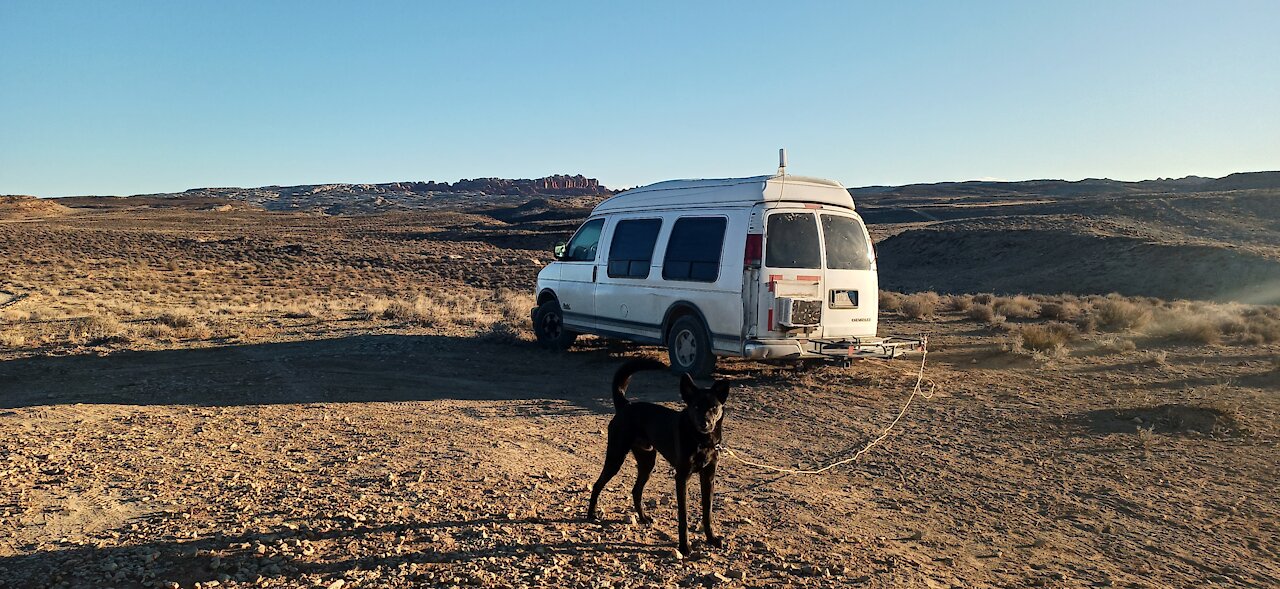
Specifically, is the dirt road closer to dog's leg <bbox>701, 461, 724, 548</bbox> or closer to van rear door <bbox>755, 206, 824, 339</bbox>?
dog's leg <bbox>701, 461, 724, 548</bbox>

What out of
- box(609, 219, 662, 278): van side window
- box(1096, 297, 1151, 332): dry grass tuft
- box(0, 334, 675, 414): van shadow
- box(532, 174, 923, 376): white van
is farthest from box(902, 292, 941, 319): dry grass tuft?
box(609, 219, 662, 278): van side window

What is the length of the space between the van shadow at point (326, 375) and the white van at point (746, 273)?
871mm

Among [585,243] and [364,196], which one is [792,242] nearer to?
[585,243]

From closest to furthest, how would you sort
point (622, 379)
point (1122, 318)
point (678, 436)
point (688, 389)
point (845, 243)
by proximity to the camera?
point (688, 389) → point (678, 436) → point (622, 379) → point (845, 243) → point (1122, 318)

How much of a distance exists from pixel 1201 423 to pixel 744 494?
517 centimetres

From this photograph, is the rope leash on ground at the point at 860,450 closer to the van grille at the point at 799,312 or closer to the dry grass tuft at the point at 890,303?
the van grille at the point at 799,312

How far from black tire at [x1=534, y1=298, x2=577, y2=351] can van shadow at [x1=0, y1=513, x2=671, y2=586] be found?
756 cm

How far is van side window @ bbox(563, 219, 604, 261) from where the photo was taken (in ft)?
37.6

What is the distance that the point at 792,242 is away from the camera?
9062mm

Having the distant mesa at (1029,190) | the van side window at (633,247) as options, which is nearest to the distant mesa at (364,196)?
the distant mesa at (1029,190)

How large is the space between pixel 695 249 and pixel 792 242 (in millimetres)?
1227

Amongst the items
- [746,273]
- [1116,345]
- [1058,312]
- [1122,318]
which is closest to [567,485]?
[746,273]

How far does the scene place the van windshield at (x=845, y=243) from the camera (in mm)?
9312

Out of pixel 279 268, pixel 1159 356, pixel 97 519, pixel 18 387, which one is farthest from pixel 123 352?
pixel 279 268
